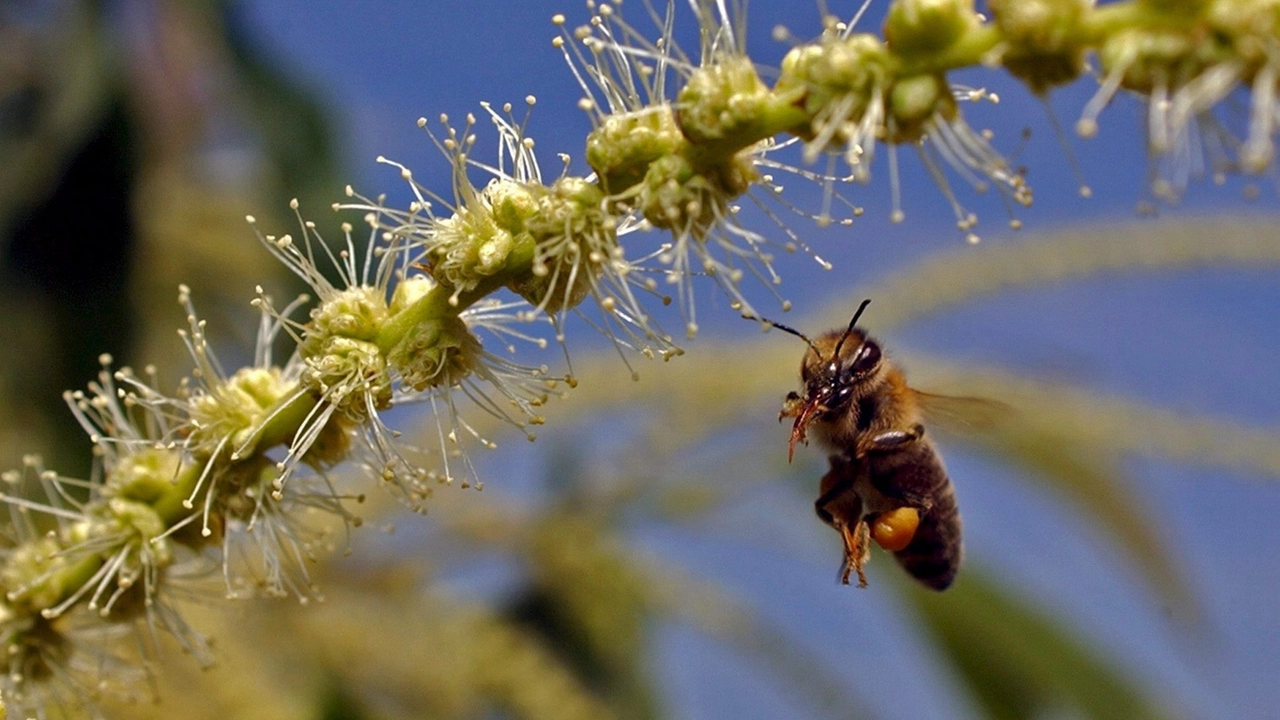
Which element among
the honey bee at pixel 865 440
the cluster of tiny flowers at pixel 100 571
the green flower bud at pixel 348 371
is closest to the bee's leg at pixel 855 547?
the honey bee at pixel 865 440

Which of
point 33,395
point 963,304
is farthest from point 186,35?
point 963,304

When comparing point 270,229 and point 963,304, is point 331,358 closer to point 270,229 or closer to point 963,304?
point 270,229

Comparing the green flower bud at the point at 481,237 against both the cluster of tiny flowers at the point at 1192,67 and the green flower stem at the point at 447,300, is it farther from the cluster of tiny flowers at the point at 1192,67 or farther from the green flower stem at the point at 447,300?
the cluster of tiny flowers at the point at 1192,67

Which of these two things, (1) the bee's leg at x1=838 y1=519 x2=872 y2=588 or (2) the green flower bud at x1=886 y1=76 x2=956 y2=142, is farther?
(1) the bee's leg at x1=838 y1=519 x2=872 y2=588

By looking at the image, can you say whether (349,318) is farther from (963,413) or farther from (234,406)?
(963,413)

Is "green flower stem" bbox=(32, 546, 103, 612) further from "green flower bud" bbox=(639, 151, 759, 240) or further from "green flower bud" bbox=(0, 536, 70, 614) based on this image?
"green flower bud" bbox=(639, 151, 759, 240)

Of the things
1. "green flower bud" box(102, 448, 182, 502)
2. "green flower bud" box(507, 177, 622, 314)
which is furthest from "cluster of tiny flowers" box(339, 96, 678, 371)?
"green flower bud" box(102, 448, 182, 502)

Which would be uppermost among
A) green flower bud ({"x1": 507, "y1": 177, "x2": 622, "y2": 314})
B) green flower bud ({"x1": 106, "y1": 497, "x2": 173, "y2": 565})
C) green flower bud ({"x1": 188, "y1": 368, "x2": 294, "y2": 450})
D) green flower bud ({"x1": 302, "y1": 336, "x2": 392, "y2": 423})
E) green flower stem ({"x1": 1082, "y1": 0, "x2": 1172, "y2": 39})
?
green flower stem ({"x1": 1082, "y1": 0, "x2": 1172, "y2": 39})

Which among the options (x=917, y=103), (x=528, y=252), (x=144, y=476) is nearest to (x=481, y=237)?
(x=528, y=252)
